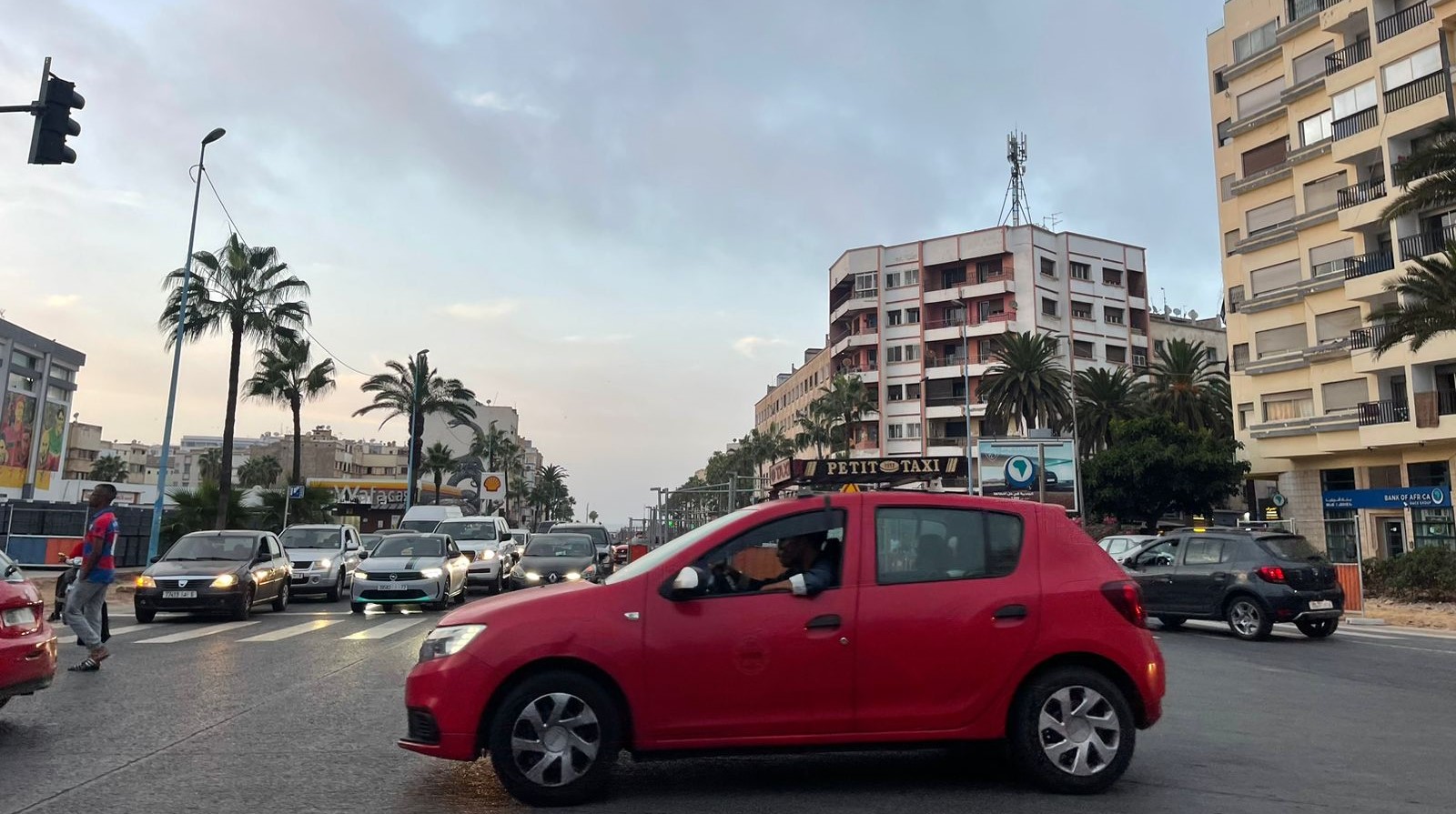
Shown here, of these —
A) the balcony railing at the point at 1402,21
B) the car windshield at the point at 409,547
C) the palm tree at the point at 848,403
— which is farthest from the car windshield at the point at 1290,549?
the palm tree at the point at 848,403

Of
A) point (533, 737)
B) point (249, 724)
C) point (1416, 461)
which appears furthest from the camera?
point (1416, 461)

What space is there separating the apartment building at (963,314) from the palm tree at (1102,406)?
485 inches

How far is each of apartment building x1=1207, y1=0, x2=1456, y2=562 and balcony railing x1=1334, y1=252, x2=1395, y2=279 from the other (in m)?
0.08

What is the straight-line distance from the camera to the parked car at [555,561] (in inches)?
777

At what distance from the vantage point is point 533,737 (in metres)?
5.04

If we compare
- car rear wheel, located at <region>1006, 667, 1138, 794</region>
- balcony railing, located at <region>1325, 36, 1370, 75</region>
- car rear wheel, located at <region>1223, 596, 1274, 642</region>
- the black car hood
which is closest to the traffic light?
the black car hood

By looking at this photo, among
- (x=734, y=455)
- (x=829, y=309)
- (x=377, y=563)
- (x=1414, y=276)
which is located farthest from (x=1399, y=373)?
(x=734, y=455)

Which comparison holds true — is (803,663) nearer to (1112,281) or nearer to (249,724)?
(249,724)

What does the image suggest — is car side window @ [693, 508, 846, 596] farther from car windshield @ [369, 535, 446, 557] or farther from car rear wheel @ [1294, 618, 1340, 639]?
car windshield @ [369, 535, 446, 557]

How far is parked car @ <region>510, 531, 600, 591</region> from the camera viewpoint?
19.7 metres

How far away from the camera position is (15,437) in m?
58.9

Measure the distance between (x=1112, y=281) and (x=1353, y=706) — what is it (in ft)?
229

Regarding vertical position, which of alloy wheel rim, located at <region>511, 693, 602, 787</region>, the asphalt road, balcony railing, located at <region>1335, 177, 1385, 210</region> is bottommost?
the asphalt road

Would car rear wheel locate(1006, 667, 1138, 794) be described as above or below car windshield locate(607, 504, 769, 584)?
below
